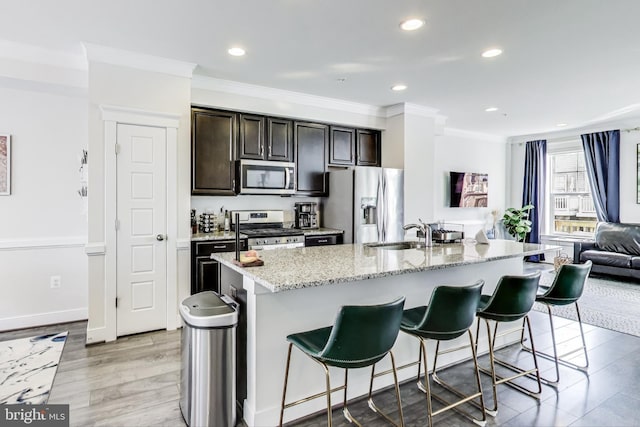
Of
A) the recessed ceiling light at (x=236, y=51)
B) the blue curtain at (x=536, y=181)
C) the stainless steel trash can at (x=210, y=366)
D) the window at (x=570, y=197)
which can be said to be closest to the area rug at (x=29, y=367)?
the stainless steel trash can at (x=210, y=366)

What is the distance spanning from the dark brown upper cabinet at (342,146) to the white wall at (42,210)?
3.01m

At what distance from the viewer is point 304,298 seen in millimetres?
2254

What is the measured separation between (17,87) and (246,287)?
3.39 m

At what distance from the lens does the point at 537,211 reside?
760cm

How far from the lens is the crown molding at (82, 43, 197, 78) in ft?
10.9

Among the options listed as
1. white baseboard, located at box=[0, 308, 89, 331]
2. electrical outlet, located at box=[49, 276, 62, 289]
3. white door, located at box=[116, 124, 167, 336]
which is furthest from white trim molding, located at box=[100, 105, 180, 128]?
white baseboard, located at box=[0, 308, 89, 331]

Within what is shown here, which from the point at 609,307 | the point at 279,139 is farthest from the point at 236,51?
the point at 609,307

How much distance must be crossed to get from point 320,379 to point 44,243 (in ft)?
11.1

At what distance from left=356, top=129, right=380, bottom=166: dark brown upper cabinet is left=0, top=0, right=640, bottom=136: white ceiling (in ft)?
2.96

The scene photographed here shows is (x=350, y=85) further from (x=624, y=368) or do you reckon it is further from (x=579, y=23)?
(x=624, y=368)

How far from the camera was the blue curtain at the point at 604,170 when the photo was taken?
20.9 feet

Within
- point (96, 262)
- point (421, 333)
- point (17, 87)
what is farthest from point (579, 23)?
point (17, 87)

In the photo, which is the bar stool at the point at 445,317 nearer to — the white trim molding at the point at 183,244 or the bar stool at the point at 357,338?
the bar stool at the point at 357,338

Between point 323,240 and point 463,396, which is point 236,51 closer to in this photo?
point 323,240
